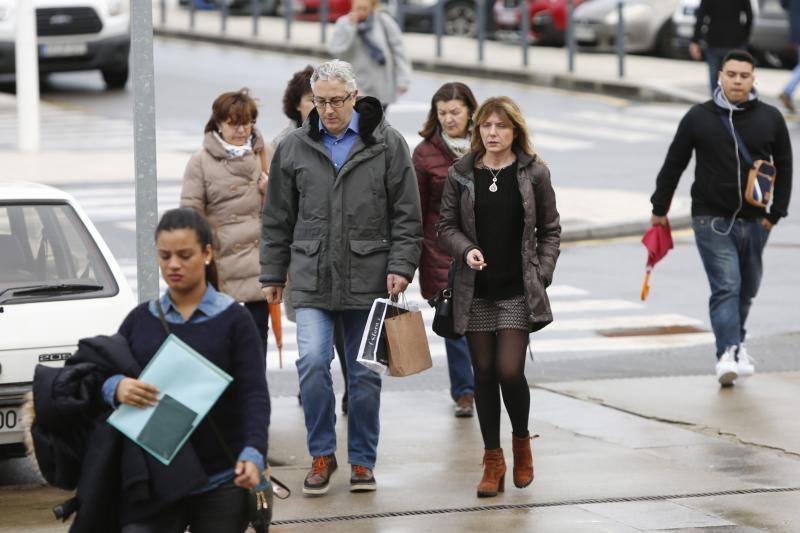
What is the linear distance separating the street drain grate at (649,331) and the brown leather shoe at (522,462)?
454cm

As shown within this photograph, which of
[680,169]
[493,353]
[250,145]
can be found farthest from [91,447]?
[680,169]

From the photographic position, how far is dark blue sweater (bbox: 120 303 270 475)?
538cm

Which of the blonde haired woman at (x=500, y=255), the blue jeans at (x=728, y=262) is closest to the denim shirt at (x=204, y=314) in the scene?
the blonde haired woman at (x=500, y=255)

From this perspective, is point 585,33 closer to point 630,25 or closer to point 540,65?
point 630,25

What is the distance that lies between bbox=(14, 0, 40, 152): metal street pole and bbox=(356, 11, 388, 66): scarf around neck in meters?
5.56

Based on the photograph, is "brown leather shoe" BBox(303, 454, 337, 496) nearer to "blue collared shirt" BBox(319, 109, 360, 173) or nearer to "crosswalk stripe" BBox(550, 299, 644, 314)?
"blue collared shirt" BBox(319, 109, 360, 173)

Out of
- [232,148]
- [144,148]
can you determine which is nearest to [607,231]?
[232,148]

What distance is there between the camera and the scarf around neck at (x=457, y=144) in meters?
9.48

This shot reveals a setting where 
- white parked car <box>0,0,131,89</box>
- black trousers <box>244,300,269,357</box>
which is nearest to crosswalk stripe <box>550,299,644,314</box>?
black trousers <box>244,300,269,357</box>

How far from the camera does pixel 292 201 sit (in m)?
8.07

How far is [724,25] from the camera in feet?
72.7

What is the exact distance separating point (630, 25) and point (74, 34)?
9620mm

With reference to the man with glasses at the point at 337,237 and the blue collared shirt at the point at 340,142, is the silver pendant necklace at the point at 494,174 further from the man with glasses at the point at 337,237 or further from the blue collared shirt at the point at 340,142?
the blue collared shirt at the point at 340,142

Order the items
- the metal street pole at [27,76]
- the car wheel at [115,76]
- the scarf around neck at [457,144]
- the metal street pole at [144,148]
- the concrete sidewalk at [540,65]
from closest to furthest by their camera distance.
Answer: the metal street pole at [144,148] < the scarf around neck at [457,144] < the metal street pole at [27,76] < the concrete sidewalk at [540,65] < the car wheel at [115,76]
